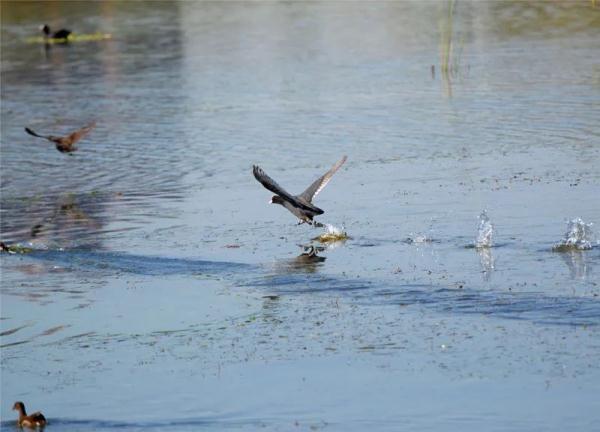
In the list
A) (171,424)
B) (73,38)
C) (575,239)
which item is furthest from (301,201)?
(73,38)

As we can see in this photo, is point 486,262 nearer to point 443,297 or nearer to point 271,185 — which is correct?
point 443,297

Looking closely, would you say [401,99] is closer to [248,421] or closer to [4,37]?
[248,421]

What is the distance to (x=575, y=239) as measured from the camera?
14391mm

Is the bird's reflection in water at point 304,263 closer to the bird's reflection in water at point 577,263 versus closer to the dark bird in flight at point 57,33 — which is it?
the bird's reflection in water at point 577,263

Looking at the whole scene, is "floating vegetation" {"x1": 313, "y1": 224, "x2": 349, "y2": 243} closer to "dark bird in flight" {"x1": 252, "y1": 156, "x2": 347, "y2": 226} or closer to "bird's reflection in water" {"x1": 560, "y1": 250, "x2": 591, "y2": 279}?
"dark bird in flight" {"x1": 252, "y1": 156, "x2": 347, "y2": 226}

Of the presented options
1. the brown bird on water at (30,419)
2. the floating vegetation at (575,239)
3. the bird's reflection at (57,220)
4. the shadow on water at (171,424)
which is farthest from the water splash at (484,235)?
the brown bird on water at (30,419)

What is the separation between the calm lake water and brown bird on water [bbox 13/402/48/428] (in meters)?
0.22

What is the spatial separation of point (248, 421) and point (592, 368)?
8.88ft

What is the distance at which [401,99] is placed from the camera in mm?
27422

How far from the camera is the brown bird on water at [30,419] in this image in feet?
33.7

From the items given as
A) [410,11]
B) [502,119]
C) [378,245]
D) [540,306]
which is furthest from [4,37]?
[540,306]

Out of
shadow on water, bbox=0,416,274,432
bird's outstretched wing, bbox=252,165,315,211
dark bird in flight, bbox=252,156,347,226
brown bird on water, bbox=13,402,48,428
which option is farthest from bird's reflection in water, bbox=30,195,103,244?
shadow on water, bbox=0,416,274,432

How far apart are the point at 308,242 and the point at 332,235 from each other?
0.97ft

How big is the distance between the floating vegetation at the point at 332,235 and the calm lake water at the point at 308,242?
13cm
